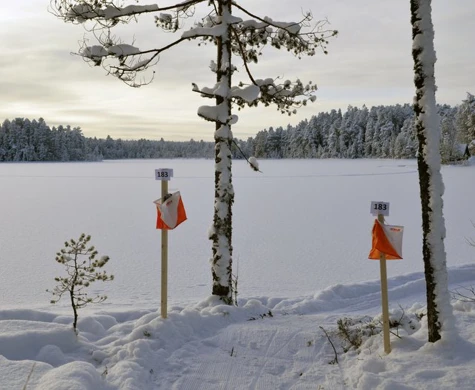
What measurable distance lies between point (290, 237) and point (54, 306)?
761 cm

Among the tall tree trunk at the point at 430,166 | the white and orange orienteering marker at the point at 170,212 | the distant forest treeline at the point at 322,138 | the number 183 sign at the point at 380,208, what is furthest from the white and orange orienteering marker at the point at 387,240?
the distant forest treeline at the point at 322,138

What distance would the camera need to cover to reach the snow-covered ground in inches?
161

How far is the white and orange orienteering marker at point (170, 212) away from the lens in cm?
554

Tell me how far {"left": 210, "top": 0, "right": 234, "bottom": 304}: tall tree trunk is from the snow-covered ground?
0.48 metres

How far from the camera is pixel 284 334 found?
518 centimetres

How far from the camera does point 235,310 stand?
20.2 feet

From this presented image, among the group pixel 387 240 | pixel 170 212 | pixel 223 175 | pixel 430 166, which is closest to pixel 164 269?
pixel 170 212

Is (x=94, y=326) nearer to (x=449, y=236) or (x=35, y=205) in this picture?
(x=449, y=236)

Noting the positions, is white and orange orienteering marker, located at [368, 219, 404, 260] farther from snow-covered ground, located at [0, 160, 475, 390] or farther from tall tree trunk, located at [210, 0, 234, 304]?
tall tree trunk, located at [210, 0, 234, 304]

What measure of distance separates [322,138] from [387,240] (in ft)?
364

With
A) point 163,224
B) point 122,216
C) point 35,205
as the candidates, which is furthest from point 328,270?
point 35,205

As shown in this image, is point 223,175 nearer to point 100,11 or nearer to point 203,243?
point 100,11

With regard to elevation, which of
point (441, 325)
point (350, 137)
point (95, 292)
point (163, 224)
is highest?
point (350, 137)

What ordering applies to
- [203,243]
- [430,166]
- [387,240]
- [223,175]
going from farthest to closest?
[203,243], [223,175], [387,240], [430,166]
